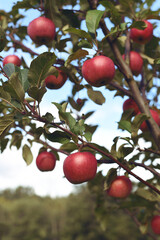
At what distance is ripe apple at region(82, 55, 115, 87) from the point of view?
1.65 meters

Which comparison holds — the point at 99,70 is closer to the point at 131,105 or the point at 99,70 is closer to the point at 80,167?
the point at 80,167

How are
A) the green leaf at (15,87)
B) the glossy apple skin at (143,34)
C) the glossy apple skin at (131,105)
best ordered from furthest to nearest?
the glossy apple skin at (143,34), the glossy apple skin at (131,105), the green leaf at (15,87)

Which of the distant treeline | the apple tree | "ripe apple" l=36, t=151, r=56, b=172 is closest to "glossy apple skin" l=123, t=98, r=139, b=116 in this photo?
the apple tree

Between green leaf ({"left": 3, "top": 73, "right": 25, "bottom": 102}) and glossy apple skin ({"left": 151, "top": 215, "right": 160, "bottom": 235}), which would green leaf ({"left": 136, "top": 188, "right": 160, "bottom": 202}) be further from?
green leaf ({"left": 3, "top": 73, "right": 25, "bottom": 102})

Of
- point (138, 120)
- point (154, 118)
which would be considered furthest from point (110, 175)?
point (154, 118)

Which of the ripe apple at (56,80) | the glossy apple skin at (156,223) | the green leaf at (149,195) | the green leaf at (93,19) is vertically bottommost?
the glossy apple skin at (156,223)

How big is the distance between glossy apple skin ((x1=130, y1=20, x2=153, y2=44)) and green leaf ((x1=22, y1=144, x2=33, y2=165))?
1.56m

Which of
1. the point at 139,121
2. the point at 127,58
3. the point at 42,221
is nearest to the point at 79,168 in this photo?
the point at 139,121

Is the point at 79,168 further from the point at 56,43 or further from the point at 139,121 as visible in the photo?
the point at 56,43

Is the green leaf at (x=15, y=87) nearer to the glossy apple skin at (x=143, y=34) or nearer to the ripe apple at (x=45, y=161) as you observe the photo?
the ripe apple at (x=45, y=161)

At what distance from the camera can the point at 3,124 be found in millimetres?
1611

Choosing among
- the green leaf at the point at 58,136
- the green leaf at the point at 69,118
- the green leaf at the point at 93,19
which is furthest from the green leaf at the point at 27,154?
the green leaf at the point at 93,19

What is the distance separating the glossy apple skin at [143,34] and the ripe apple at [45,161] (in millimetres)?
1451

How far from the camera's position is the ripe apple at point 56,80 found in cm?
204
